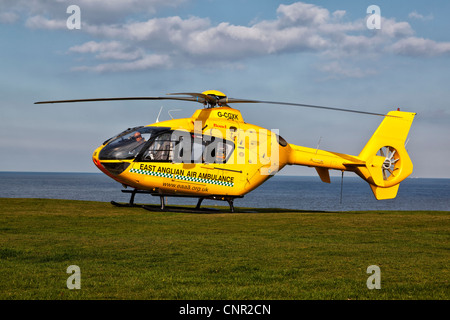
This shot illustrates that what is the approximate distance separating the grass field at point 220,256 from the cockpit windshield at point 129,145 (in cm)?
245

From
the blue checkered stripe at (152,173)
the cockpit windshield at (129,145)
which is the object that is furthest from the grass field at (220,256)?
the cockpit windshield at (129,145)

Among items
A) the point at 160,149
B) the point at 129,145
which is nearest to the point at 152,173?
the point at 160,149

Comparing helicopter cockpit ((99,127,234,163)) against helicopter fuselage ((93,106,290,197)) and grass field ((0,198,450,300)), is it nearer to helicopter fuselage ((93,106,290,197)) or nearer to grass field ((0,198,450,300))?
helicopter fuselage ((93,106,290,197))

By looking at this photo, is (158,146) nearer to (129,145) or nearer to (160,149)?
(160,149)

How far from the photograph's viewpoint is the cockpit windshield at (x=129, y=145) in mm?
18203

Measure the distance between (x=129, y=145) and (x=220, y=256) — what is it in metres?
9.46

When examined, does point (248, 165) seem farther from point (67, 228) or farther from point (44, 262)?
point (44, 262)

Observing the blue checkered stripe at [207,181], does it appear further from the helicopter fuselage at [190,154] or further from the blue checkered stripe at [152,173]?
the blue checkered stripe at [152,173]

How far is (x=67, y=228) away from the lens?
1377cm

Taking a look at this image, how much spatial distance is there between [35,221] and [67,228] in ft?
6.03

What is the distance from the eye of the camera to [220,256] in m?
9.72

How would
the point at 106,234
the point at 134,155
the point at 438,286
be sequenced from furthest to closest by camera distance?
the point at 134,155 < the point at 106,234 < the point at 438,286

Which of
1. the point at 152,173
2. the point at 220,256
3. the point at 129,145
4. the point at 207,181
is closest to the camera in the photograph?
the point at 220,256

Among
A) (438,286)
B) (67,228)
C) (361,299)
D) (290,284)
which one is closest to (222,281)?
(290,284)
